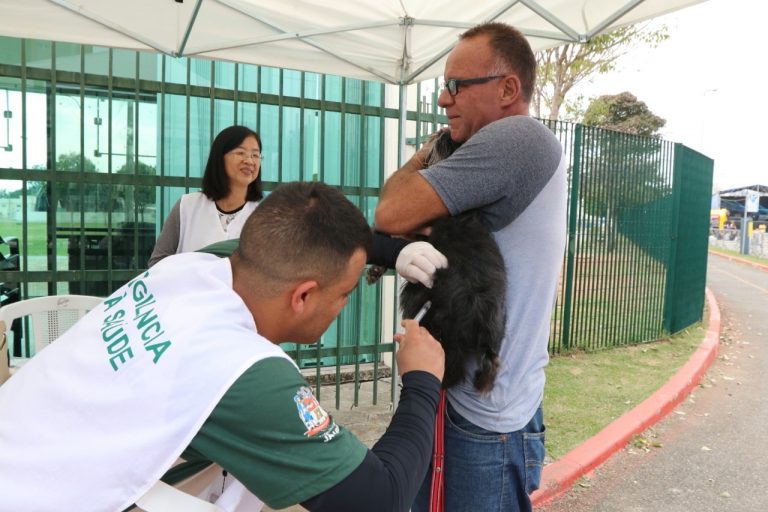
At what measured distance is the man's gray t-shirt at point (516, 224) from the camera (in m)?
1.46

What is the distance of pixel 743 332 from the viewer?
904 cm

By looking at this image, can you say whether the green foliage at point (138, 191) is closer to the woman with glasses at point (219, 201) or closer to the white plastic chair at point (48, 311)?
the woman with glasses at point (219, 201)

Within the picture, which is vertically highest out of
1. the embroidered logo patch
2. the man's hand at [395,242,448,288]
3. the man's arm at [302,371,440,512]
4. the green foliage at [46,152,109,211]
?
the green foliage at [46,152,109,211]

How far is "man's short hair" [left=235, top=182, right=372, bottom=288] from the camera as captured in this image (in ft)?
4.29

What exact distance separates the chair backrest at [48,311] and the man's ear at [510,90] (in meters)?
2.51

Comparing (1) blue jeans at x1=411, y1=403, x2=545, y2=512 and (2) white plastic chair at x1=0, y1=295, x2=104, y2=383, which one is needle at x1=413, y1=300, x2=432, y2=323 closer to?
(1) blue jeans at x1=411, y1=403, x2=545, y2=512

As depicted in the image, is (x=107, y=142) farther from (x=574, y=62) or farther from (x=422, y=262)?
(x=574, y=62)

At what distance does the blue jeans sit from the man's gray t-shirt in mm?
43

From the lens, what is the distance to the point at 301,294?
134 centimetres

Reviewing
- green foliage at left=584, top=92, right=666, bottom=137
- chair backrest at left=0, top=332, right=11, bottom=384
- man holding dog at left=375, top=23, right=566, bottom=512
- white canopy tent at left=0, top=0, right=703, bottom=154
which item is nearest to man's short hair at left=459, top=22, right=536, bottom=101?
man holding dog at left=375, top=23, right=566, bottom=512

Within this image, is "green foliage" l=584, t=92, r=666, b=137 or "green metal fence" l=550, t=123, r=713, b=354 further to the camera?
"green foliage" l=584, t=92, r=666, b=137

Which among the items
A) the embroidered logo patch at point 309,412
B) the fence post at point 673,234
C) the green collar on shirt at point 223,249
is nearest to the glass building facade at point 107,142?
the green collar on shirt at point 223,249

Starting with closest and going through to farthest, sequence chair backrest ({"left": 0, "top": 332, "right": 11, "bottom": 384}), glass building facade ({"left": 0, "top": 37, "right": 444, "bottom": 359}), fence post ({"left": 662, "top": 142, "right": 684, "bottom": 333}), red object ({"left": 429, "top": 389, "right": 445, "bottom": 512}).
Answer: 1. red object ({"left": 429, "top": 389, "right": 445, "bottom": 512})
2. chair backrest ({"left": 0, "top": 332, "right": 11, "bottom": 384})
3. glass building facade ({"left": 0, "top": 37, "right": 444, "bottom": 359})
4. fence post ({"left": 662, "top": 142, "right": 684, "bottom": 333})

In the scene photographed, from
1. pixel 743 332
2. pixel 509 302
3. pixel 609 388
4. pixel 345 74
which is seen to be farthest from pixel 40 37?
pixel 743 332
